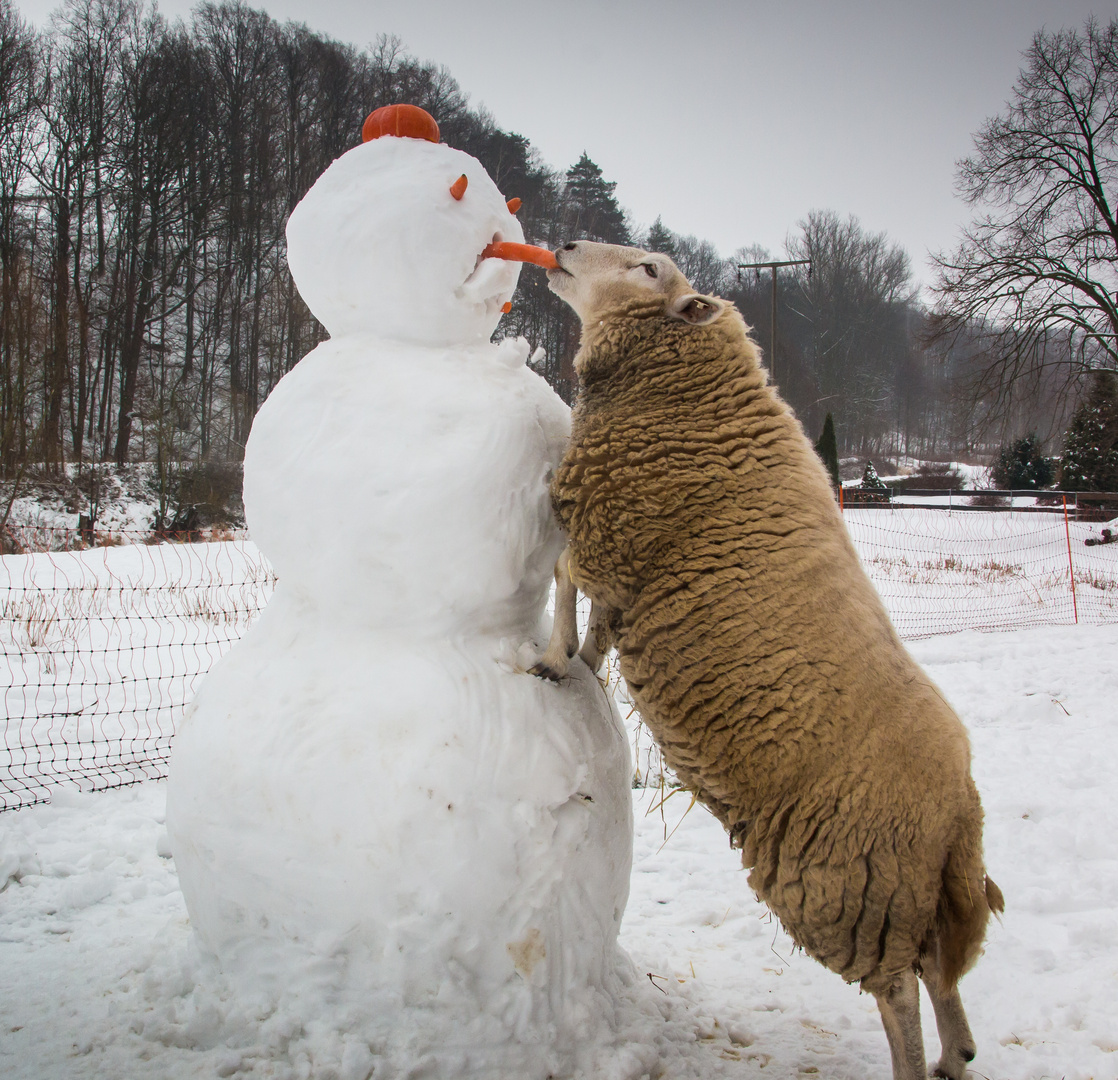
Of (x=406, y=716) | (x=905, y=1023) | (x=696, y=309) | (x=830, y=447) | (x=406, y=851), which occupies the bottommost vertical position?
(x=905, y=1023)

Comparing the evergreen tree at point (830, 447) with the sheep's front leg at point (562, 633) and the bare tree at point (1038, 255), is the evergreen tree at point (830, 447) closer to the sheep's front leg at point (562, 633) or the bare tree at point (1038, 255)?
the bare tree at point (1038, 255)

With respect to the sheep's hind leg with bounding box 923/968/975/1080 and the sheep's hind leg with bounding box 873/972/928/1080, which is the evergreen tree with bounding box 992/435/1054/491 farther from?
the sheep's hind leg with bounding box 873/972/928/1080

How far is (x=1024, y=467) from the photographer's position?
2838 centimetres

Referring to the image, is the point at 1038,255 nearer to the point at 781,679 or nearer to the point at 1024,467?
the point at 1024,467

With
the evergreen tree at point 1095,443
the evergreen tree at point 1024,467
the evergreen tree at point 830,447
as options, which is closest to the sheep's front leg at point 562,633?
the evergreen tree at point 830,447

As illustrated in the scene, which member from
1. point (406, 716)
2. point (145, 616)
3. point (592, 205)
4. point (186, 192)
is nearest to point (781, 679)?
point (406, 716)

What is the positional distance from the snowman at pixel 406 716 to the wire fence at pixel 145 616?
8.38ft

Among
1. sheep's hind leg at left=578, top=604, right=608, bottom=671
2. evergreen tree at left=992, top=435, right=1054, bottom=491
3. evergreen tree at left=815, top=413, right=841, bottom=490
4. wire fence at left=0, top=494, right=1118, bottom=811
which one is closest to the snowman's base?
sheep's hind leg at left=578, top=604, right=608, bottom=671

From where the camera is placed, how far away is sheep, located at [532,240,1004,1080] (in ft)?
6.24

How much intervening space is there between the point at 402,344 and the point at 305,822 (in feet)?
4.43

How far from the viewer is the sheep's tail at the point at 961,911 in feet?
6.45

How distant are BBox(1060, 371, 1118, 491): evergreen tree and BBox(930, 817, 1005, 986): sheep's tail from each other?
2411cm

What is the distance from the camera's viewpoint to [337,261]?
86.2 inches

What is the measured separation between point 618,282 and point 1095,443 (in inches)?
983
